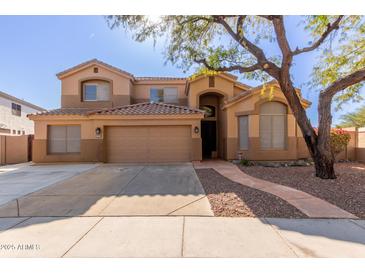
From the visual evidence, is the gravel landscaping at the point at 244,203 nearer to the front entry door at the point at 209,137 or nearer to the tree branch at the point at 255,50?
the tree branch at the point at 255,50

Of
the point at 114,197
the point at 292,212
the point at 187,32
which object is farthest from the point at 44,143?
the point at 292,212

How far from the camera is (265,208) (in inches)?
190

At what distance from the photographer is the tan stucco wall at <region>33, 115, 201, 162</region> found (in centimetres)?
1230

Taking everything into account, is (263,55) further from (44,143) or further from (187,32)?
(44,143)

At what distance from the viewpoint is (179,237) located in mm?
3512

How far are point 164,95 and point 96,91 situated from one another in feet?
18.1

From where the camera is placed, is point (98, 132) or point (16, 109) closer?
point (98, 132)

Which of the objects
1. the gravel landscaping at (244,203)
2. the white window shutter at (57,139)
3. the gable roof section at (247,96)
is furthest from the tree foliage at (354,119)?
the white window shutter at (57,139)

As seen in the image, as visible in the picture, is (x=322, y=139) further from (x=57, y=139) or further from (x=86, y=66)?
(x=86, y=66)

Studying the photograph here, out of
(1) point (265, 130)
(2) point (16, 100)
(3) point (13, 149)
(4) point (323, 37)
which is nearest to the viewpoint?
(4) point (323, 37)

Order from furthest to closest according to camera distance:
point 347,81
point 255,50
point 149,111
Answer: point 149,111, point 255,50, point 347,81

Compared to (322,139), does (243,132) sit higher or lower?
higher

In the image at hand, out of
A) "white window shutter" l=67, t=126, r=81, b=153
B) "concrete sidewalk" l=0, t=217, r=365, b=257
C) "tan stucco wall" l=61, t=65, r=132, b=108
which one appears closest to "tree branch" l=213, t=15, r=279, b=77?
"concrete sidewalk" l=0, t=217, r=365, b=257

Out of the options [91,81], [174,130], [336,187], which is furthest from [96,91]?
[336,187]
